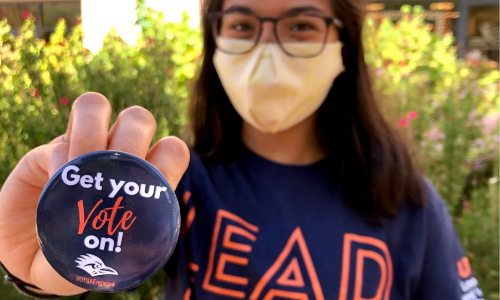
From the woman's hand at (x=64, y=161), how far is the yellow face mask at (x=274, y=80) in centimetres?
53

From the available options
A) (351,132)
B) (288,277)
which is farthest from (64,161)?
(351,132)

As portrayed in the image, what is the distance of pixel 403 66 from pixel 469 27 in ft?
15.1

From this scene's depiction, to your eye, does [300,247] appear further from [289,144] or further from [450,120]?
[450,120]

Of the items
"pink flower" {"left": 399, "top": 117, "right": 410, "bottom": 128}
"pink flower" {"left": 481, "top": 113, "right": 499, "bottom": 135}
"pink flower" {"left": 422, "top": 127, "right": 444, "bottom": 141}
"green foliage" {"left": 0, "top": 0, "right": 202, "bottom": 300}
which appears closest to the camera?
"green foliage" {"left": 0, "top": 0, "right": 202, "bottom": 300}

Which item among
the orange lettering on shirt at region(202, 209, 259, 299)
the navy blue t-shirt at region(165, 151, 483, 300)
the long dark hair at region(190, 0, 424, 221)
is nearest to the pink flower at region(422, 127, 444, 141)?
the long dark hair at region(190, 0, 424, 221)

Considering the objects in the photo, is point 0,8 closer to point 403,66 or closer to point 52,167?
point 52,167

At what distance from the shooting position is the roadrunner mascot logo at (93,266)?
0.68 meters

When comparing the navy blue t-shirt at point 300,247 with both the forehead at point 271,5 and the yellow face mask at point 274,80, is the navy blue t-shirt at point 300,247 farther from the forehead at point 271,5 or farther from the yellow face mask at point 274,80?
the forehead at point 271,5

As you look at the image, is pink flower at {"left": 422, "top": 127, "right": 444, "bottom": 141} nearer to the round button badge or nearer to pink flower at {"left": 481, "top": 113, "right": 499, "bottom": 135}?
pink flower at {"left": 481, "top": 113, "right": 499, "bottom": 135}

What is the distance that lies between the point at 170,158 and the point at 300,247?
0.54m

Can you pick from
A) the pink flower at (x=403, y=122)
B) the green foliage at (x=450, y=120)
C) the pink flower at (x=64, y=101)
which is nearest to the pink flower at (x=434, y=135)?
the green foliage at (x=450, y=120)

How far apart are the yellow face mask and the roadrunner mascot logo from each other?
747 millimetres

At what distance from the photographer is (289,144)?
4.53ft

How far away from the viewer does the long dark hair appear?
1275 mm
